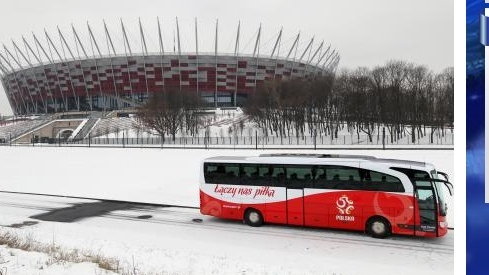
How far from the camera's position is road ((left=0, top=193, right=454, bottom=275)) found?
11922 millimetres

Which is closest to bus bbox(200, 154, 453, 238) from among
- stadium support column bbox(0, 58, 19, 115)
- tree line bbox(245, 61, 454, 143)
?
tree line bbox(245, 61, 454, 143)

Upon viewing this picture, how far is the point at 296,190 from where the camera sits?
16828 millimetres

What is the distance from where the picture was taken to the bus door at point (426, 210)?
1451 cm

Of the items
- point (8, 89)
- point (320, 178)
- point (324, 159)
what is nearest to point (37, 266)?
point (320, 178)

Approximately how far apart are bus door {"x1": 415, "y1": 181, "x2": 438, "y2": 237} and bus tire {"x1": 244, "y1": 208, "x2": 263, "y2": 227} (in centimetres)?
584

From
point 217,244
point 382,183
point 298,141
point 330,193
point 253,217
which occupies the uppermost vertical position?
point 298,141

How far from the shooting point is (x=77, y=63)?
113062 mm

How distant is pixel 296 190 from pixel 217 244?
143 inches

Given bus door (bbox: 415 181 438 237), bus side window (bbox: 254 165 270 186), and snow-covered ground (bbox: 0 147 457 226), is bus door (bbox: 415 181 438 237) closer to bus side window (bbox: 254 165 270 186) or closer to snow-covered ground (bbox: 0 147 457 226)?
snow-covered ground (bbox: 0 147 457 226)

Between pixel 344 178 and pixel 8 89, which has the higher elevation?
pixel 8 89

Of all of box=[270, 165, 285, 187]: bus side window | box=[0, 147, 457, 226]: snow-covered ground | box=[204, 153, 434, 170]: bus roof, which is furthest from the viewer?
box=[0, 147, 457, 226]: snow-covered ground

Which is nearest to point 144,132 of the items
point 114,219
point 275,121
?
point 275,121

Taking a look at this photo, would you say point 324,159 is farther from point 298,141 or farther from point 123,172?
point 298,141

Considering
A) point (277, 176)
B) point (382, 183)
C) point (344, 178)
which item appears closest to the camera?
point (382, 183)
